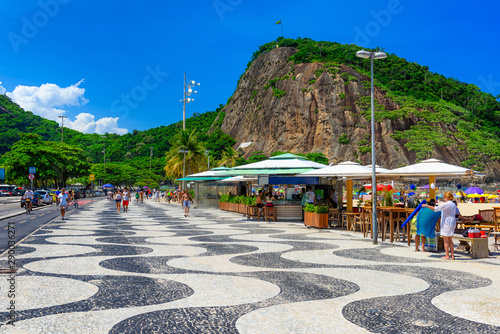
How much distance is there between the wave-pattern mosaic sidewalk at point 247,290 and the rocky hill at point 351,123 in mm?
80766

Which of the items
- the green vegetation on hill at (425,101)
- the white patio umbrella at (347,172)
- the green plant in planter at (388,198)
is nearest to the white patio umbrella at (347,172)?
the white patio umbrella at (347,172)

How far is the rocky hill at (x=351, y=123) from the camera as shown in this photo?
90.2 metres

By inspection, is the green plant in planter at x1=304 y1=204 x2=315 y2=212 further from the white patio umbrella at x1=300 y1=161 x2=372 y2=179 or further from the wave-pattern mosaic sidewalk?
the wave-pattern mosaic sidewalk

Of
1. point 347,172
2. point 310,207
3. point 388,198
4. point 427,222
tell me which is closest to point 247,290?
point 427,222

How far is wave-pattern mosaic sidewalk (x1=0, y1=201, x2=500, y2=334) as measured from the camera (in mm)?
4926

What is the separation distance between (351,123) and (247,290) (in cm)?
9239

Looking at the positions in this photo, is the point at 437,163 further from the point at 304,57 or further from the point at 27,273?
the point at 304,57

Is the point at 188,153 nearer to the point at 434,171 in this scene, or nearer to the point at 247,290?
the point at 434,171

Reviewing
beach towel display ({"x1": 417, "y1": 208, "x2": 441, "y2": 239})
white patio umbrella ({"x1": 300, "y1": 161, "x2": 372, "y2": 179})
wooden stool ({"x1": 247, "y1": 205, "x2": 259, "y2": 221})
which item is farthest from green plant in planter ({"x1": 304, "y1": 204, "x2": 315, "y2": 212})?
beach towel display ({"x1": 417, "y1": 208, "x2": 441, "y2": 239})

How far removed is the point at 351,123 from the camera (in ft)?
314

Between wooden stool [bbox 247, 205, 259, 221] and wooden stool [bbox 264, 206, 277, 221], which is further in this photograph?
wooden stool [bbox 247, 205, 259, 221]

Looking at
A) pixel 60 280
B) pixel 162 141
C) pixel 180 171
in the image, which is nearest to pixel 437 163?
pixel 60 280

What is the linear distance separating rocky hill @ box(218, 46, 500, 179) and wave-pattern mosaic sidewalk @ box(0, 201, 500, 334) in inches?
3180

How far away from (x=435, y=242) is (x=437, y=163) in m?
5.51
